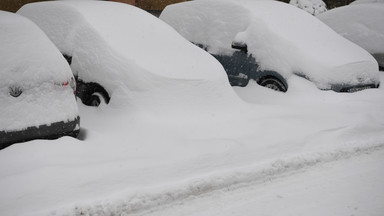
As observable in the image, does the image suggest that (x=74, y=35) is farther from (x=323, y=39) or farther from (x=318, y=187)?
(x=323, y=39)

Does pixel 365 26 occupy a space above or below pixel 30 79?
below

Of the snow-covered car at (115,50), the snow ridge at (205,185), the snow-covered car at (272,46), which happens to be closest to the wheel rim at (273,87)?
the snow-covered car at (272,46)

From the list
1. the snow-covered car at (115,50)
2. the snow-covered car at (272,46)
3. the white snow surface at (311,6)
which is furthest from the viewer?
the white snow surface at (311,6)

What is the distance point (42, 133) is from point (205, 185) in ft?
6.02

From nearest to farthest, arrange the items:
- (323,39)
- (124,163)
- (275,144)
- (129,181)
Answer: (129,181) → (124,163) → (275,144) → (323,39)

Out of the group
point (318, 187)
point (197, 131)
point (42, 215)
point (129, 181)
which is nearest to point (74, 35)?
point (197, 131)

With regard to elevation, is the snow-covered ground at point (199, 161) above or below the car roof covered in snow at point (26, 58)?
below

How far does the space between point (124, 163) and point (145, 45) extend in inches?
85.1

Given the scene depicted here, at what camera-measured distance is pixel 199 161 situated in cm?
391

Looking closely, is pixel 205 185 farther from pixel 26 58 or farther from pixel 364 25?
pixel 364 25

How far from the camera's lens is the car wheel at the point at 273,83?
6.20 metres

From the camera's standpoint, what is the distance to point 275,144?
4.46 meters

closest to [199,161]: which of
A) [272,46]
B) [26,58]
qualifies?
[26,58]

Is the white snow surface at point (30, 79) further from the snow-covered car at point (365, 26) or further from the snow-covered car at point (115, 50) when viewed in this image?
the snow-covered car at point (365, 26)
